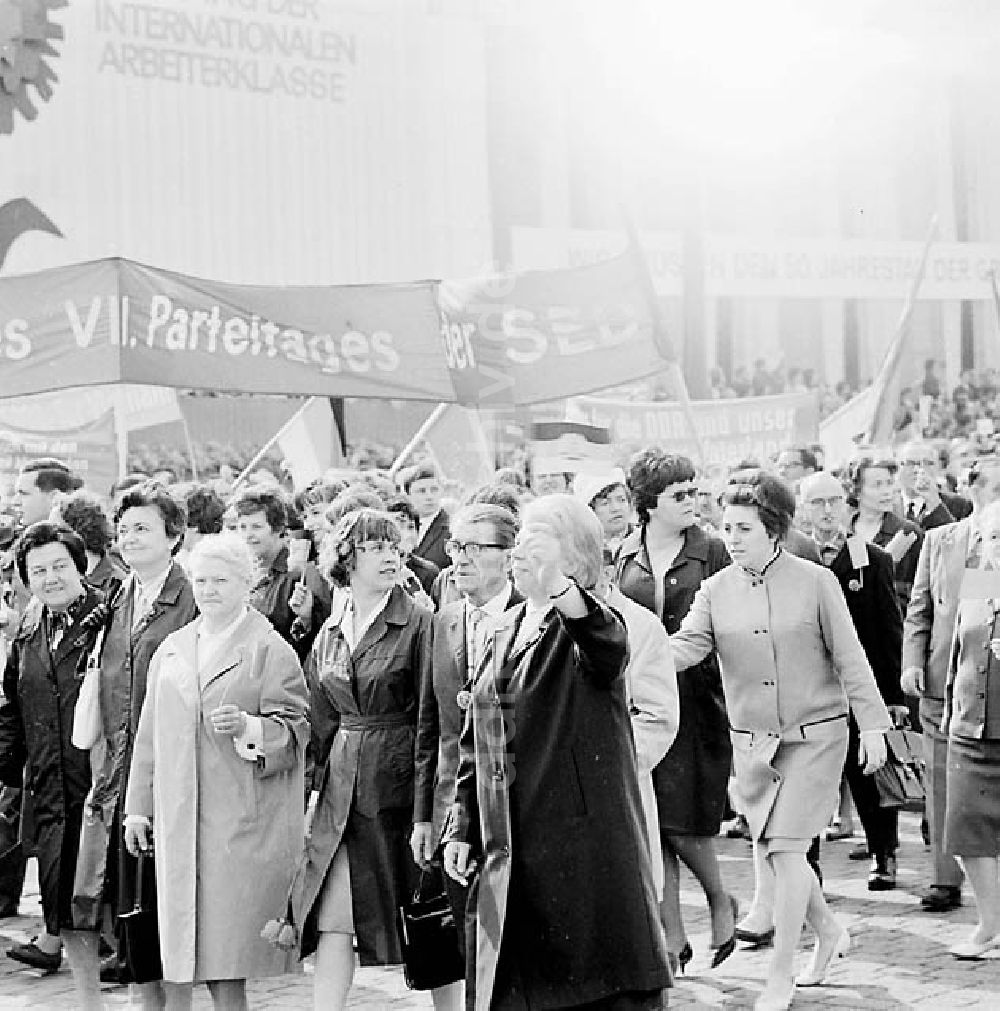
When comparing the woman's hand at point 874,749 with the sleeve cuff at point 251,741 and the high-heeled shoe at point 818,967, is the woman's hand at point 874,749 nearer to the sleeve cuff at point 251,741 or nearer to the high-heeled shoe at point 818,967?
the high-heeled shoe at point 818,967

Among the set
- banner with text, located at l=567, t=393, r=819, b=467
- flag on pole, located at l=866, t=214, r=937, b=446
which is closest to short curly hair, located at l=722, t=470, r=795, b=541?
banner with text, located at l=567, t=393, r=819, b=467

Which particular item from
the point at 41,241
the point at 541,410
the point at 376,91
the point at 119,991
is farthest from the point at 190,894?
the point at 376,91

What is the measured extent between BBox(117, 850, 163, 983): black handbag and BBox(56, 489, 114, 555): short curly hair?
5.45 feet

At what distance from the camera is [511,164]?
96.9 feet

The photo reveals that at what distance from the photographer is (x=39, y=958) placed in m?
7.32

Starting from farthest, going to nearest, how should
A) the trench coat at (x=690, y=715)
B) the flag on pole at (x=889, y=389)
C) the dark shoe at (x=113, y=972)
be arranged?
the flag on pole at (x=889, y=389), the trench coat at (x=690, y=715), the dark shoe at (x=113, y=972)

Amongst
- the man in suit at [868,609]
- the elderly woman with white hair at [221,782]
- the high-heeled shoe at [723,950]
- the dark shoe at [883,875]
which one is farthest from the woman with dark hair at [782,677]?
the man in suit at [868,609]

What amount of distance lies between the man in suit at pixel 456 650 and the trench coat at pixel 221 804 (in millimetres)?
377

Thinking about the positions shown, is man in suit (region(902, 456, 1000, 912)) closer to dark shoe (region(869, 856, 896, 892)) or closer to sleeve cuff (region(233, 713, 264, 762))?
dark shoe (region(869, 856, 896, 892))

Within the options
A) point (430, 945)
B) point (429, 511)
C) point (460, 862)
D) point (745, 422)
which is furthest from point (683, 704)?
point (745, 422)

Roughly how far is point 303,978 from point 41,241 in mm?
19056

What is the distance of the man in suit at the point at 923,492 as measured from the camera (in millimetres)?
10969

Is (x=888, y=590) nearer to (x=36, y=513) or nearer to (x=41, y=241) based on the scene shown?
(x=36, y=513)

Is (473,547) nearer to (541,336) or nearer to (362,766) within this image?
(362,766)
